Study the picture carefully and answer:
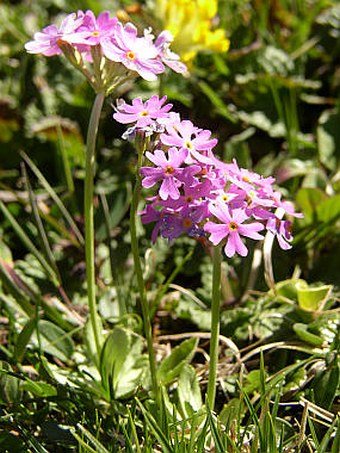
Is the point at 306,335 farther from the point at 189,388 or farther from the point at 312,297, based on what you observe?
the point at 189,388

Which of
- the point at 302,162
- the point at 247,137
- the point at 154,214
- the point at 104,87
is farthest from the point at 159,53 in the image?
the point at 247,137

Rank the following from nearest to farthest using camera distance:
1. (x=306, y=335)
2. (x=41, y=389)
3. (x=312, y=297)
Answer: (x=41, y=389), (x=306, y=335), (x=312, y=297)

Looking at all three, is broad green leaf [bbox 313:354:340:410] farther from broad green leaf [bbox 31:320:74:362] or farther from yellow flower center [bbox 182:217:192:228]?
broad green leaf [bbox 31:320:74:362]

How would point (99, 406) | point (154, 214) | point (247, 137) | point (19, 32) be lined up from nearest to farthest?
1. point (154, 214)
2. point (99, 406)
3. point (247, 137)
4. point (19, 32)

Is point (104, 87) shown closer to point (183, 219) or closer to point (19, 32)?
point (183, 219)

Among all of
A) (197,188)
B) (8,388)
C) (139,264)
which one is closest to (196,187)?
(197,188)

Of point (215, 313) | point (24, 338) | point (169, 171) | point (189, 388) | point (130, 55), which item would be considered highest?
point (130, 55)
